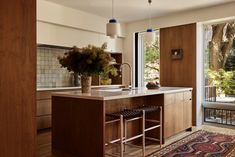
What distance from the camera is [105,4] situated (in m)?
4.86

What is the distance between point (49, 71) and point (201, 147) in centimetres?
347

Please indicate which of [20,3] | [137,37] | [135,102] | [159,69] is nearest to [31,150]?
[20,3]

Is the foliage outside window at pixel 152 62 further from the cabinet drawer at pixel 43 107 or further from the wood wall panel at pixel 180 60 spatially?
the cabinet drawer at pixel 43 107

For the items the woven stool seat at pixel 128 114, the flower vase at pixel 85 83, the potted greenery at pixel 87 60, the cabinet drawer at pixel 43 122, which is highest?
the potted greenery at pixel 87 60

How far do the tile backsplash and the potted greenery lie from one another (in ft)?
6.58

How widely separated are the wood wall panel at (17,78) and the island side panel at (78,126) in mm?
738

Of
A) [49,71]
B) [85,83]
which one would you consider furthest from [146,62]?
[85,83]

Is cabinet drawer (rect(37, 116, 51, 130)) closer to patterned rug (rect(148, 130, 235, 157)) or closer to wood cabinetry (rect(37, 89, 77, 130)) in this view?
wood cabinetry (rect(37, 89, 77, 130))

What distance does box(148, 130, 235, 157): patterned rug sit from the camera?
126 inches

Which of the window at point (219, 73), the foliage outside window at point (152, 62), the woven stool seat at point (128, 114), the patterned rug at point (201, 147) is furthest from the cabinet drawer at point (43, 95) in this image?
the window at point (219, 73)

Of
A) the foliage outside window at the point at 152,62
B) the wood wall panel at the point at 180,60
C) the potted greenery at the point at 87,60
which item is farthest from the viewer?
the foliage outside window at the point at 152,62

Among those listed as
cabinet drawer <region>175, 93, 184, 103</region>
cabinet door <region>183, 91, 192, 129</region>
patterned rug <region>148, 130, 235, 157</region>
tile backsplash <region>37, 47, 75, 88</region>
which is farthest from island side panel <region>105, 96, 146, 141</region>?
tile backsplash <region>37, 47, 75, 88</region>

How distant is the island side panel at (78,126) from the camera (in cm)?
270

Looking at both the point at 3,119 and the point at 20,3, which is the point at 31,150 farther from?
the point at 20,3
